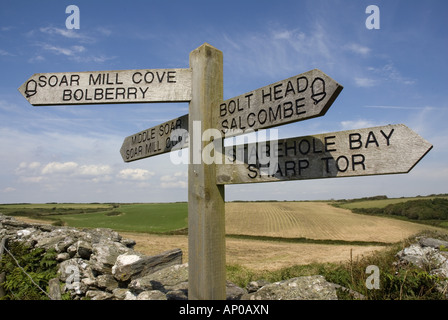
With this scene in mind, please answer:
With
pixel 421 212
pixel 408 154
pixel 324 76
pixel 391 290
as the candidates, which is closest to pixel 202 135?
pixel 324 76

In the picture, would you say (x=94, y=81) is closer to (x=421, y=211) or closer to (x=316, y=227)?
(x=316, y=227)

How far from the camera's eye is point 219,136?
2664 millimetres

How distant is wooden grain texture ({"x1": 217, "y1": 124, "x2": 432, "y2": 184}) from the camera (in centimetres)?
181

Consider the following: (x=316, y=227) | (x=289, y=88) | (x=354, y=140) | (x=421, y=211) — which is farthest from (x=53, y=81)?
(x=421, y=211)

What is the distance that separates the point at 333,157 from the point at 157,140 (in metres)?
2.12

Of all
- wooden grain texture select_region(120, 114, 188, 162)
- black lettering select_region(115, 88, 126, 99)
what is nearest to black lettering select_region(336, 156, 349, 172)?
wooden grain texture select_region(120, 114, 188, 162)

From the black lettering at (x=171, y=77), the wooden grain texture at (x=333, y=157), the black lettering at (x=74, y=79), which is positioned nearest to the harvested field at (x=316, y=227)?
the wooden grain texture at (x=333, y=157)

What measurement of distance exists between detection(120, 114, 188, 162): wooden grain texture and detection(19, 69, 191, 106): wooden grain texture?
0.36 meters

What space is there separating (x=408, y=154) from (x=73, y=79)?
11.1 feet

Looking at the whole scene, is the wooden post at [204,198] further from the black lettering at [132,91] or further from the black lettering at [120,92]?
the black lettering at [120,92]

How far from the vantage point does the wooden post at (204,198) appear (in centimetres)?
251

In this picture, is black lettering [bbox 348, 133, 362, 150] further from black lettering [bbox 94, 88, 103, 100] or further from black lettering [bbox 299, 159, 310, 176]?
black lettering [bbox 94, 88, 103, 100]

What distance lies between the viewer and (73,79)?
3.15 m

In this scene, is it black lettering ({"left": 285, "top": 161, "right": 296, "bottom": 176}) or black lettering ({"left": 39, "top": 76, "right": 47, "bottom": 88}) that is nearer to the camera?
black lettering ({"left": 285, "top": 161, "right": 296, "bottom": 176})
